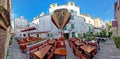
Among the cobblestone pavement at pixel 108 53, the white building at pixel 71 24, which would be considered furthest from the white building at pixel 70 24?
the cobblestone pavement at pixel 108 53

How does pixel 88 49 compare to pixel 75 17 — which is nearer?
pixel 88 49

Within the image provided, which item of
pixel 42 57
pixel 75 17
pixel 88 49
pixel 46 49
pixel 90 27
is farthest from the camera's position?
pixel 90 27

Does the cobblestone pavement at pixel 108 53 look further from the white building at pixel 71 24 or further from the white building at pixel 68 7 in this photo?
the white building at pixel 68 7

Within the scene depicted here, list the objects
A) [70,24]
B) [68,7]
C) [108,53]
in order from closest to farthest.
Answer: [108,53] → [70,24] → [68,7]

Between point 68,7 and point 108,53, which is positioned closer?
point 108,53

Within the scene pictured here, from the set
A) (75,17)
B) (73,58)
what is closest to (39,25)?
(75,17)

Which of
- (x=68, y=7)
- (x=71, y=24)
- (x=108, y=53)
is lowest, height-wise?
(x=108, y=53)

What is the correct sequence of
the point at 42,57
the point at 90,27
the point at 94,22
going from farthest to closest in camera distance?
1. the point at 94,22
2. the point at 90,27
3. the point at 42,57

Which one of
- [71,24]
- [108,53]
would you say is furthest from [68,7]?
[108,53]

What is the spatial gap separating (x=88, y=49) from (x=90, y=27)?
3317cm

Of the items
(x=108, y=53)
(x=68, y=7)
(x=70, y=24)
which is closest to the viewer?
(x=108, y=53)

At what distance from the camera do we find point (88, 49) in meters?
9.08

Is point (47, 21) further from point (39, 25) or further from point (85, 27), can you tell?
point (85, 27)

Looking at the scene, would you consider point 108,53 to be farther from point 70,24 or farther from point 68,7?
point 68,7
